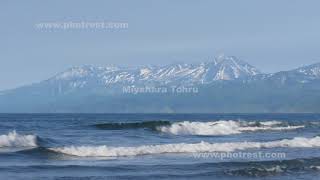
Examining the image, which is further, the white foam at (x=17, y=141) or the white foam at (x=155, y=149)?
the white foam at (x=17, y=141)

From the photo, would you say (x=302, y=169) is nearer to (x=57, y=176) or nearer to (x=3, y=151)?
(x=57, y=176)

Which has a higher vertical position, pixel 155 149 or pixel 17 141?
pixel 17 141

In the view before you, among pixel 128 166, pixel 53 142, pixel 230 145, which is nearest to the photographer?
pixel 128 166

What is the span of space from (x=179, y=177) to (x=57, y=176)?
19.5ft

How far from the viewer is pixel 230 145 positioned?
57.0 meters

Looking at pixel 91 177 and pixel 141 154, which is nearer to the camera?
pixel 91 177

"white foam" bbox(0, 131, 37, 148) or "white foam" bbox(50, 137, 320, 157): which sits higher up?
"white foam" bbox(0, 131, 37, 148)

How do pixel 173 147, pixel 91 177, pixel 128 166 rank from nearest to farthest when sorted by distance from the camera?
pixel 91 177 → pixel 128 166 → pixel 173 147

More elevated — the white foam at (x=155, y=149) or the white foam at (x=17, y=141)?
the white foam at (x=17, y=141)

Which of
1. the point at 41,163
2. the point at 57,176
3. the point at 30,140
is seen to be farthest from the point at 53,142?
the point at 57,176

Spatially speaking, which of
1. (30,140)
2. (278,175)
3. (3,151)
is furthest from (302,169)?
(30,140)

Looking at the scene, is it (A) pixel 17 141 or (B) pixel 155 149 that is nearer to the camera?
(B) pixel 155 149

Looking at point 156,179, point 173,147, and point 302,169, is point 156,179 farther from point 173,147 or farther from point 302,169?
point 173,147

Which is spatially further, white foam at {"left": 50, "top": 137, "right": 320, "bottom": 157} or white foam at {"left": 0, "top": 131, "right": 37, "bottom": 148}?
→ white foam at {"left": 0, "top": 131, "right": 37, "bottom": 148}
